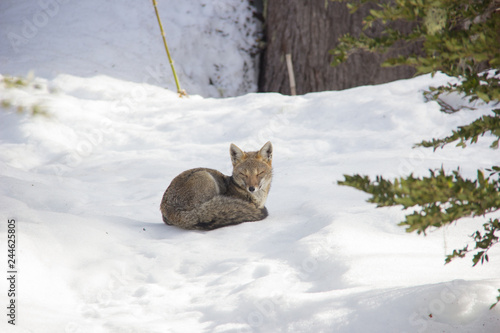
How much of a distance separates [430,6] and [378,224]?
310cm

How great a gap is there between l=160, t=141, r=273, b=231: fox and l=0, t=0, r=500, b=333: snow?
0.51 ft

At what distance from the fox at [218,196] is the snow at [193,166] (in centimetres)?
15

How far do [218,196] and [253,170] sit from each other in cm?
62

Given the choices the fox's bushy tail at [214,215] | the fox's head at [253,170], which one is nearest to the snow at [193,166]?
the fox's bushy tail at [214,215]

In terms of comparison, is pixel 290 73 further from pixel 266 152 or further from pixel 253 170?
pixel 253 170

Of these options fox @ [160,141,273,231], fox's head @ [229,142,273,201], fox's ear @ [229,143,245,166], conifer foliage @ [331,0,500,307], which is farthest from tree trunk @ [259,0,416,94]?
conifer foliage @ [331,0,500,307]

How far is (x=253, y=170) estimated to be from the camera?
5.91 metres

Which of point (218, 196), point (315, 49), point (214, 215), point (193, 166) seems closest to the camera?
point (214, 215)

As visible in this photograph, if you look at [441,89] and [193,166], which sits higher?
[441,89]

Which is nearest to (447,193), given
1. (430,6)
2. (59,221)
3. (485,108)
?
(430,6)

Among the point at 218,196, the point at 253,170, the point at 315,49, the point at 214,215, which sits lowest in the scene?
the point at 214,215

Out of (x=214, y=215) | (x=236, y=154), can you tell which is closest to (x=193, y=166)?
(x=236, y=154)

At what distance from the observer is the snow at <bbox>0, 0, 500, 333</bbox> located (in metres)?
3.22

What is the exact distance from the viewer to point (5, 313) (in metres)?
2.99
